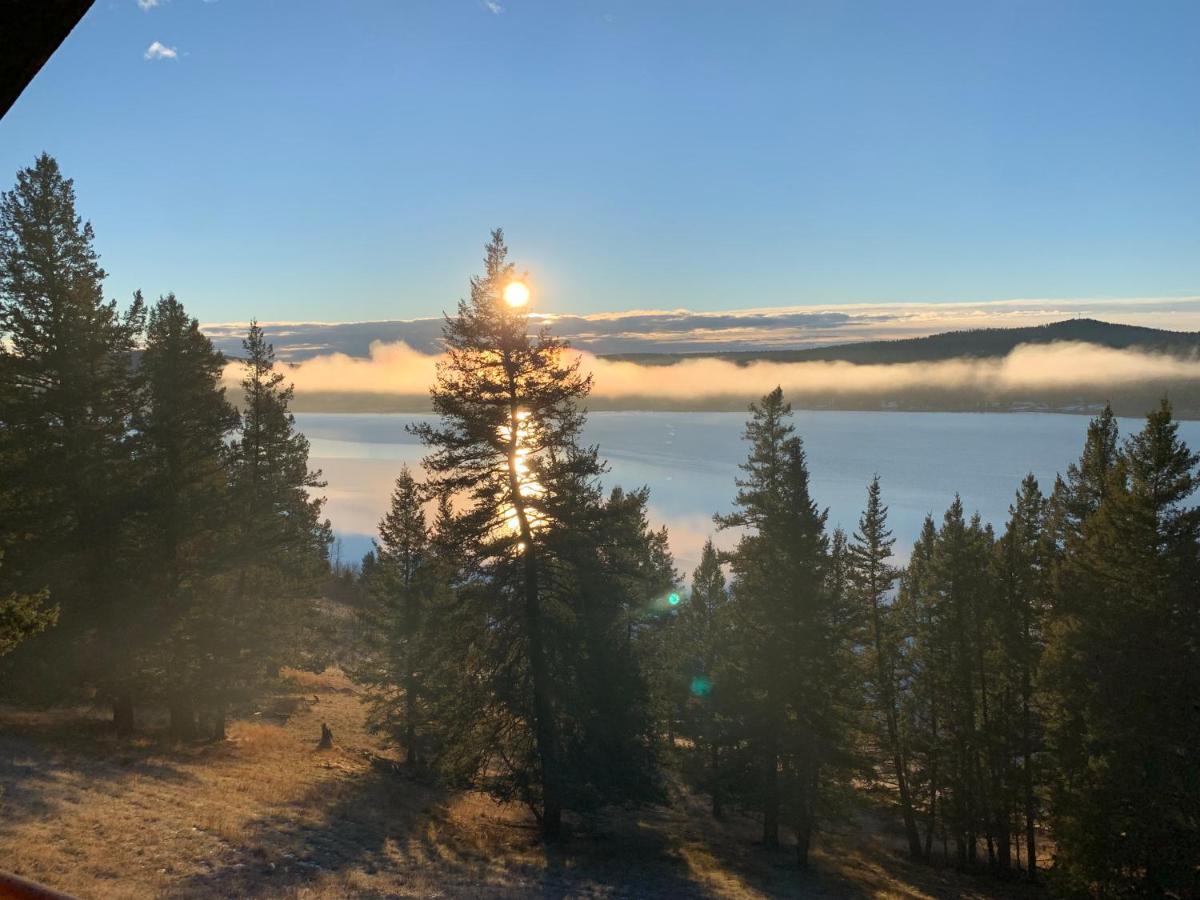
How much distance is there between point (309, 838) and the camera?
1677 cm

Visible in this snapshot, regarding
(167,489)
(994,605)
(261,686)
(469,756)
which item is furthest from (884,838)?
(167,489)

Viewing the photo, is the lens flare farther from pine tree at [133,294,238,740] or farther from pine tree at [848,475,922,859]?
pine tree at [848,475,922,859]

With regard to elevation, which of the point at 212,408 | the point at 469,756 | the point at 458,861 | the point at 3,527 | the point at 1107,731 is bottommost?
the point at 458,861

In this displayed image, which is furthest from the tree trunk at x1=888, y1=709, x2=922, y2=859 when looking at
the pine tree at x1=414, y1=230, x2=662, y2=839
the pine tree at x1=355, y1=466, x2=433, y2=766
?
the pine tree at x1=355, y1=466, x2=433, y2=766

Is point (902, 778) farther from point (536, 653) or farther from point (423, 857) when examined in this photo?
point (423, 857)

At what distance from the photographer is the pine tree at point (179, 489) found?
20.7 meters

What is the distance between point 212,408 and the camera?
22.1 metres

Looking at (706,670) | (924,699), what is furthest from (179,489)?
Answer: (924,699)

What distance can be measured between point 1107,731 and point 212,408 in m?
24.8

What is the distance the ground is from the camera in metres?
13.7

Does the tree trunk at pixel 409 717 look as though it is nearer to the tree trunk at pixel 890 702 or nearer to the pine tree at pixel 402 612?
the pine tree at pixel 402 612

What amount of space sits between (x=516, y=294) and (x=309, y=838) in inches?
525

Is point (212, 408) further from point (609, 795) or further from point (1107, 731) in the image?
point (1107, 731)

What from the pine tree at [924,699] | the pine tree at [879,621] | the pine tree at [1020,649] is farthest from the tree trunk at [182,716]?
the pine tree at [1020,649]
